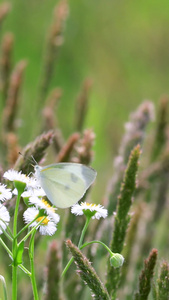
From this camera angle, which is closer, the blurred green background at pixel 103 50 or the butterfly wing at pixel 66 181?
the butterfly wing at pixel 66 181

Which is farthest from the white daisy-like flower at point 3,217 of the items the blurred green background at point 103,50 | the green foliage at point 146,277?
the blurred green background at point 103,50

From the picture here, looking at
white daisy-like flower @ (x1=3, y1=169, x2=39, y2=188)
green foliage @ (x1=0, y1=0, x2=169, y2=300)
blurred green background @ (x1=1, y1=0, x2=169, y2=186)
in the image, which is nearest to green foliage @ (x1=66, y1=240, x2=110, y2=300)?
green foliage @ (x1=0, y1=0, x2=169, y2=300)

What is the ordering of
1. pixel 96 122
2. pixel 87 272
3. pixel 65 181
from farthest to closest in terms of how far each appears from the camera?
1. pixel 96 122
2. pixel 65 181
3. pixel 87 272

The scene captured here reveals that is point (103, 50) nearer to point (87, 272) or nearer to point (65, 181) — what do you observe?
point (65, 181)

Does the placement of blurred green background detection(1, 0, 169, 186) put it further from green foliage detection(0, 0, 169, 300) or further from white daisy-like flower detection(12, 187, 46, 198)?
white daisy-like flower detection(12, 187, 46, 198)

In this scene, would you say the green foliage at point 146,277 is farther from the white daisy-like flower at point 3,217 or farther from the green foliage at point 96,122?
the white daisy-like flower at point 3,217

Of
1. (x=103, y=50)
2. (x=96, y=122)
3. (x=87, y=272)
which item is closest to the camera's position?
(x=87, y=272)

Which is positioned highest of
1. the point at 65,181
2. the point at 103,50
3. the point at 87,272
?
the point at 103,50

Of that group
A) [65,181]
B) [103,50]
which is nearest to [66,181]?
[65,181]

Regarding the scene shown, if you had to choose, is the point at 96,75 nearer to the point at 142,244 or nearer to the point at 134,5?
the point at 134,5
